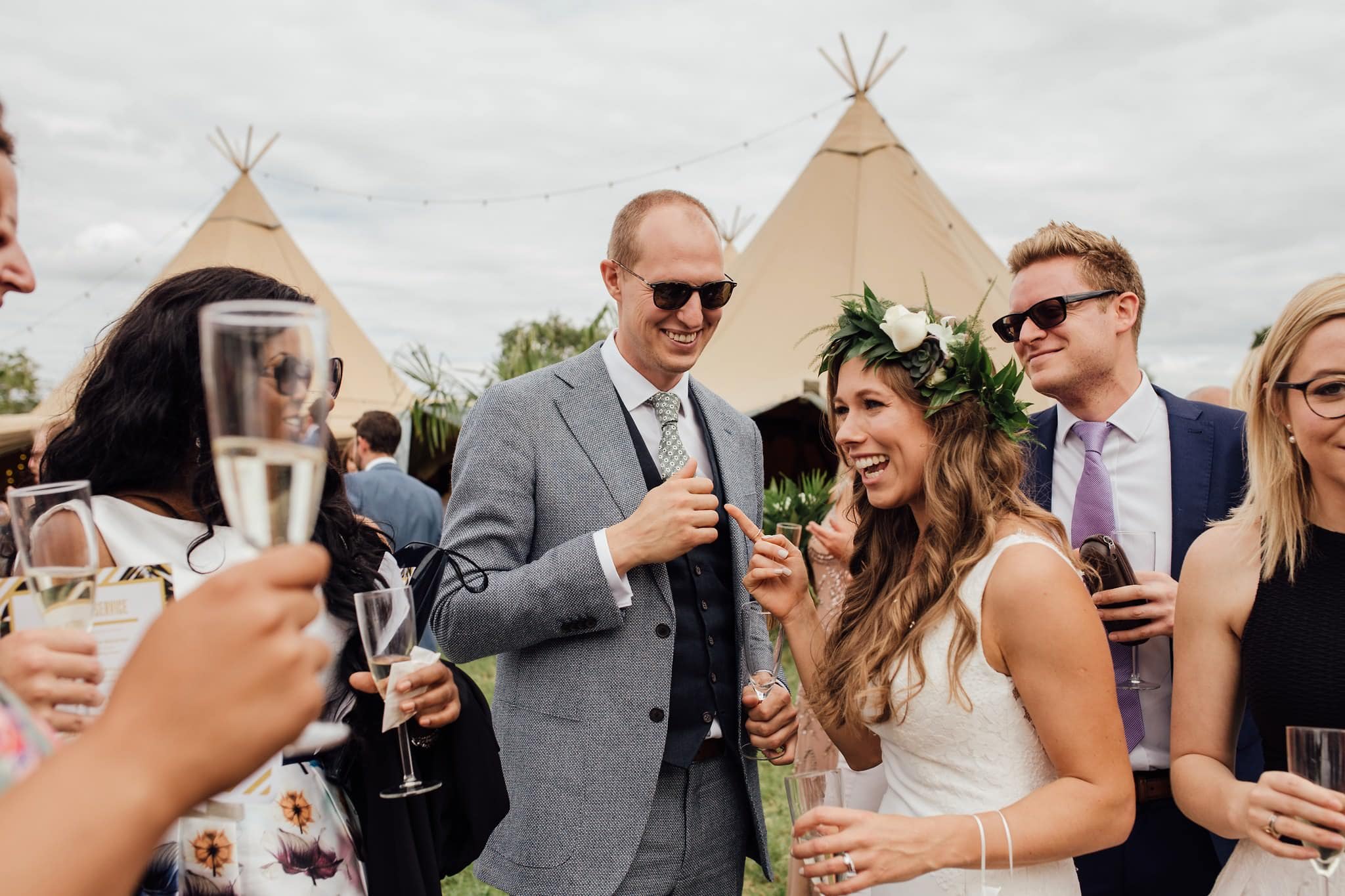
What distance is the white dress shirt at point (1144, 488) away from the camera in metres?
2.75

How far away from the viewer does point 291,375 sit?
0.67m

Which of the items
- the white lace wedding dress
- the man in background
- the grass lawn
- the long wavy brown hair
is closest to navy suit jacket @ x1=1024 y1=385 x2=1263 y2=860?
the man in background

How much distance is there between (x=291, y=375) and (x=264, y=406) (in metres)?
0.03

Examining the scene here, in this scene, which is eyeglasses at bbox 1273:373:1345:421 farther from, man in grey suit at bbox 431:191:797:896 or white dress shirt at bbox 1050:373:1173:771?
man in grey suit at bbox 431:191:797:896

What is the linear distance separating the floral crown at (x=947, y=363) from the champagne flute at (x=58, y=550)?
190cm

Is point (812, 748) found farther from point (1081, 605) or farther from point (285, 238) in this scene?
point (285, 238)

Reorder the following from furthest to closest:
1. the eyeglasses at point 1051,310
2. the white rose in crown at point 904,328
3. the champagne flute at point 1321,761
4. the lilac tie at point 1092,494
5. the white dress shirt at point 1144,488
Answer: the eyeglasses at point 1051,310 → the lilac tie at point 1092,494 → the white dress shirt at point 1144,488 → the white rose in crown at point 904,328 → the champagne flute at point 1321,761

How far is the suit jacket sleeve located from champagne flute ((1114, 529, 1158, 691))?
4.94 feet

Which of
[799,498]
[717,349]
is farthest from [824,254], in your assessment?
[799,498]

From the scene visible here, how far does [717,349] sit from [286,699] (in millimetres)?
13050

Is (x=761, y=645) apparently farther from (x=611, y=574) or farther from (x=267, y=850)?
(x=267, y=850)

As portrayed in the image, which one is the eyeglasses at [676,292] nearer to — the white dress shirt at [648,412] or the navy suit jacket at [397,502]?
the white dress shirt at [648,412]

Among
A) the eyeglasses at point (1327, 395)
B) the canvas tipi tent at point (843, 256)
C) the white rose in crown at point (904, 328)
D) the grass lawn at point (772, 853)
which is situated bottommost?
the grass lawn at point (772, 853)

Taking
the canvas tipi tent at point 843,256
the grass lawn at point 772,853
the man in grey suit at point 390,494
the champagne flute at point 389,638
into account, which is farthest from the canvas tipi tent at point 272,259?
the champagne flute at point 389,638
